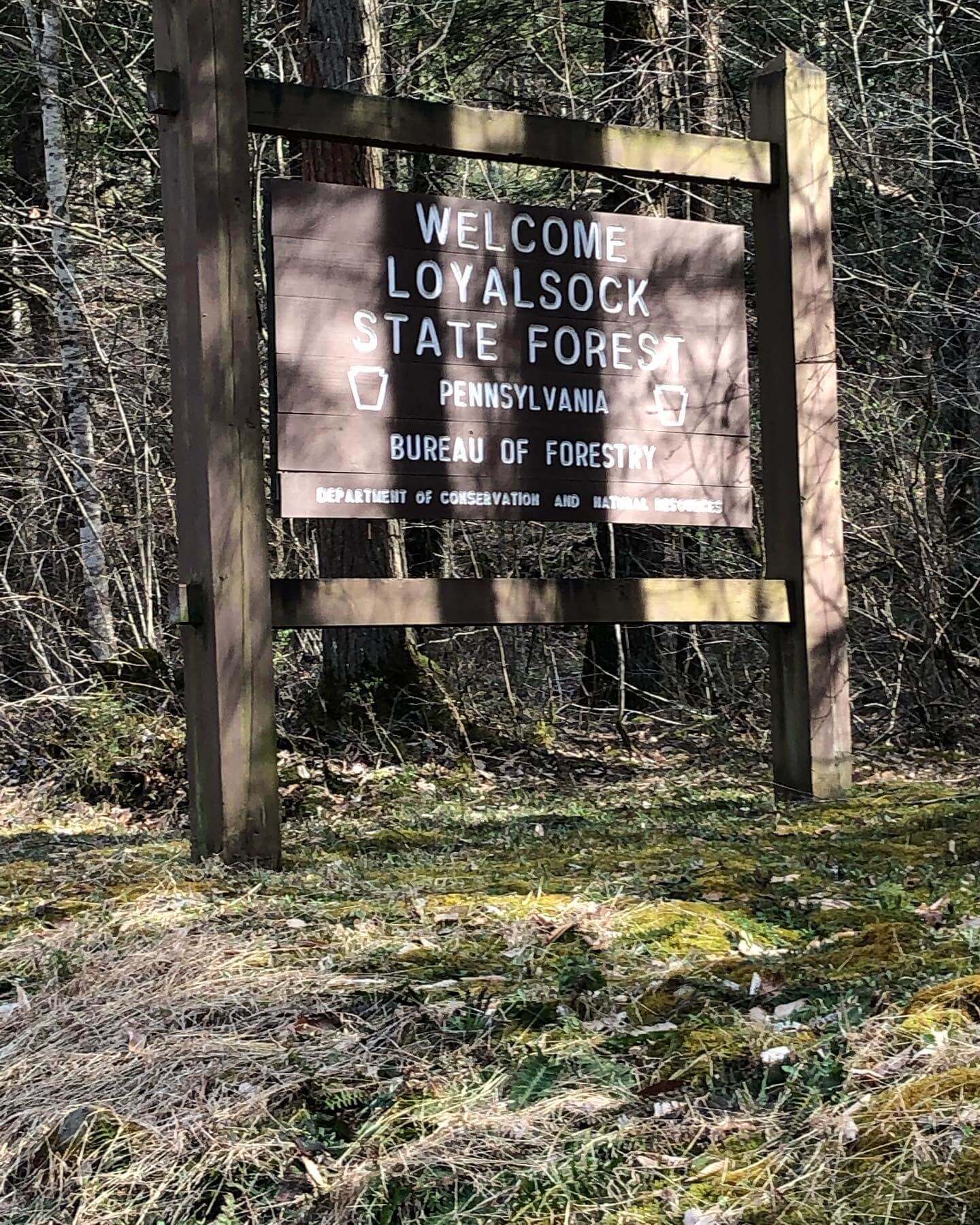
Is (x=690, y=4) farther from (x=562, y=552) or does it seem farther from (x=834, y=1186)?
(x=834, y=1186)

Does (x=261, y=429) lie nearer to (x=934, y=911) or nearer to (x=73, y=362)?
(x=934, y=911)

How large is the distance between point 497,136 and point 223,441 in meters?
1.90

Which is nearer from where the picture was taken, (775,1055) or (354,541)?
(775,1055)

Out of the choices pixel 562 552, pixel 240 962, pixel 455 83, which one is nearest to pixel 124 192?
pixel 455 83

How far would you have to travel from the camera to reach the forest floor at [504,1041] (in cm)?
224

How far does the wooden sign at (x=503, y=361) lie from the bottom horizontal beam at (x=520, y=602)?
30 centimetres

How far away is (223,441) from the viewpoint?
4926 mm

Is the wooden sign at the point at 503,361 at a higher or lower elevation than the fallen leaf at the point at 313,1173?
higher

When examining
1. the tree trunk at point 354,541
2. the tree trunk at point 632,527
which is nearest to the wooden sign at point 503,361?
the tree trunk at point 354,541

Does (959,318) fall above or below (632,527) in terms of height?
above

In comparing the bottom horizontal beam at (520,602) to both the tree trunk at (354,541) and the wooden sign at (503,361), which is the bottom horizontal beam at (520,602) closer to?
the wooden sign at (503,361)

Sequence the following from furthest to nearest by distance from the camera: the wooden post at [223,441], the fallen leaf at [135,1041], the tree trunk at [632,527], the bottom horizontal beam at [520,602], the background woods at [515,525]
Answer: the tree trunk at [632,527], the background woods at [515,525], the bottom horizontal beam at [520,602], the wooden post at [223,441], the fallen leaf at [135,1041]

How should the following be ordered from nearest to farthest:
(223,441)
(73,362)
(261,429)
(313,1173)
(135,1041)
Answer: (313,1173) → (135,1041) → (223,441) → (261,429) → (73,362)

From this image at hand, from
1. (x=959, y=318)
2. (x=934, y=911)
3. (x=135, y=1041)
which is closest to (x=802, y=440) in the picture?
(x=934, y=911)
